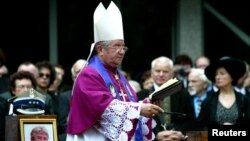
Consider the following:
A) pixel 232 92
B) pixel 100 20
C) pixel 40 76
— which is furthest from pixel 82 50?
pixel 100 20

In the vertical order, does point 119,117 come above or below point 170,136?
above

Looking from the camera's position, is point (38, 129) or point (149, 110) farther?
point (38, 129)

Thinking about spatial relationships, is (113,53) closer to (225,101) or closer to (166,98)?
(166,98)

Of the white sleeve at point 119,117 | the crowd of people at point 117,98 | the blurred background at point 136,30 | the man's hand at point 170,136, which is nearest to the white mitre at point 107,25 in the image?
the crowd of people at point 117,98

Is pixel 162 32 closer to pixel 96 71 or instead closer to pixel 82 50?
pixel 82 50

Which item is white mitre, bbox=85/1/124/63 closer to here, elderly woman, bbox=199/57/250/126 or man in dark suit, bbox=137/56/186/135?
man in dark suit, bbox=137/56/186/135

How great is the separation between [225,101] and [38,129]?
2.92 meters

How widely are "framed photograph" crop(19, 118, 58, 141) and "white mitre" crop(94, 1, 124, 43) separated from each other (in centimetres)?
105

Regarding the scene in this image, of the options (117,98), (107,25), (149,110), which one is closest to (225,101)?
(107,25)

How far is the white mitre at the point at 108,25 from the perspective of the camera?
9.80 meters

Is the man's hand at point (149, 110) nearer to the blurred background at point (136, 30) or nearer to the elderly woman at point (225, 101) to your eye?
the elderly woman at point (225, 101)

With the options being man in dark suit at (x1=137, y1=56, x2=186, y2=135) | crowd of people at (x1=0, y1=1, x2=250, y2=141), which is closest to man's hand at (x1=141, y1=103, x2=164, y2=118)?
crowd of people at (x1=0, y1=1, x2=250, y2=141)

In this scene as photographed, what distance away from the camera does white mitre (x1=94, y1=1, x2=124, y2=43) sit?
9.80 metres

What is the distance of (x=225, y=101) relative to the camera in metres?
12.3
